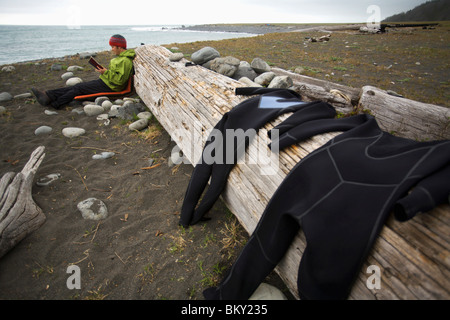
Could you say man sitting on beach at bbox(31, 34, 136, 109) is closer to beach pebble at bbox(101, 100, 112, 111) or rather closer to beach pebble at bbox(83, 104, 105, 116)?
beach pebble at bbox(101, 100, 112, 111)

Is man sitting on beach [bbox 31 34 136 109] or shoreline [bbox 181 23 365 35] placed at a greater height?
shoreline [bbox 181 23 365 35]

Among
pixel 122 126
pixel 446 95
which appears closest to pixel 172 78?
pixel 122 126

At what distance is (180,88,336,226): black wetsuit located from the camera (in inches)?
82.8

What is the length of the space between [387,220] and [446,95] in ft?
22.4

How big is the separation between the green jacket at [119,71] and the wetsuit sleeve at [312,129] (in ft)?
16.1

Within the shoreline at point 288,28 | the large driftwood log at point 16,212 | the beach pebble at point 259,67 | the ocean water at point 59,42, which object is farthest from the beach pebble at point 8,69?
the shoreline at point 288,28

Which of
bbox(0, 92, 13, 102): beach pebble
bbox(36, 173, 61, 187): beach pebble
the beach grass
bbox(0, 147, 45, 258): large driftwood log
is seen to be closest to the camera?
bbox(0, 147, 45, 258): large driftwood log

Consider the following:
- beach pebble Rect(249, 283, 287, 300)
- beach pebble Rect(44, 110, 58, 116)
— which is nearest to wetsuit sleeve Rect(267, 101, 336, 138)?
beach pebble Rect(249, 283, 287, 300)

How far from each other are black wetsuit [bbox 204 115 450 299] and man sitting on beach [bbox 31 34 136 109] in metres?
5.32

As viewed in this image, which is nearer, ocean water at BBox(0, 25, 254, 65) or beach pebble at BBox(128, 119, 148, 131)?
beach pebble at BBox(128, 119, 148, 131)

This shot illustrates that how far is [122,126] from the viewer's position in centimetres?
438

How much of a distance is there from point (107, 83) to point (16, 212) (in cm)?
401

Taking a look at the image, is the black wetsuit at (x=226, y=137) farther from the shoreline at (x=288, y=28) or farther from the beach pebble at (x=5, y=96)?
the shoreline at (x=288, y=28)
